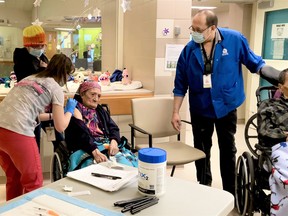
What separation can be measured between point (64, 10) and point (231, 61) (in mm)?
2556

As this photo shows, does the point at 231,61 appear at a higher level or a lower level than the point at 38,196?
higher

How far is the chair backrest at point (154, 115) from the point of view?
2.95 meters

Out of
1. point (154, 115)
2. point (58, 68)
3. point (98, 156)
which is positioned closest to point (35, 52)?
point (58, 68)

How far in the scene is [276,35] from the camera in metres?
5.19

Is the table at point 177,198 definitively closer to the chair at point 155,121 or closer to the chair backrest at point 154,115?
the chair at point 155,121

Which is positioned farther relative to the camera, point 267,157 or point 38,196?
point 267,157

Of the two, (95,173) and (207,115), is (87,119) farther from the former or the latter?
(95,173)

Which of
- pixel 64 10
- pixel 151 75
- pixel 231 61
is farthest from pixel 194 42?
pixel 64 10

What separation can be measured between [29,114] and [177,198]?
119 centimetres

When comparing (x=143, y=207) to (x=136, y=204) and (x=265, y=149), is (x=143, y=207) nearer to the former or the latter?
(x=136, y=204)

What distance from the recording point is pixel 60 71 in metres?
2.11

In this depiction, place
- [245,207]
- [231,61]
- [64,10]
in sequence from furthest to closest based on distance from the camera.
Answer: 1. [64,10]
2. [231,61]
3. [245,207]

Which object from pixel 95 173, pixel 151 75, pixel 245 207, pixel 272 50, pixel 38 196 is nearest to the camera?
pixel 38 196

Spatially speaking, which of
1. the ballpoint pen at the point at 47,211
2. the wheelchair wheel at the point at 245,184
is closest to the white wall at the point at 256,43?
the wheelchair wheel at the point at 245,184
